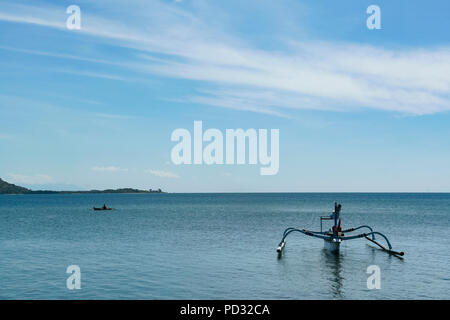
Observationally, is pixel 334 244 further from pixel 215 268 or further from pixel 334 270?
pixel 215 268

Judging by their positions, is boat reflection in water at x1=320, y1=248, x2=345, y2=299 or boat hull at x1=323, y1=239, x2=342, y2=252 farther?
boat hull at x1=323, y1=239, x2=342, y2=252

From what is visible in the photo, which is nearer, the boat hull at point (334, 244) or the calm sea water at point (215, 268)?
the calm sea water at point (215, 268)

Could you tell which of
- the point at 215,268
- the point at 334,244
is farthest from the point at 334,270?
the point at 215,268

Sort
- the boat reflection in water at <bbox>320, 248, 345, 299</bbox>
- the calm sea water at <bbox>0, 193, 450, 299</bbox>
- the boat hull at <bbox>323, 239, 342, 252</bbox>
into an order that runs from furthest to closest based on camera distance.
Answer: the boat hull at <bbox>323, 239, 342, 252</bbox>, the boat reflection in water at <bbox>320, 248, 345, 299</bbox>, the calm sea water at <bbox>0, 193, 450, 299</bbox>

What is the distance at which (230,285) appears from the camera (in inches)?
1047

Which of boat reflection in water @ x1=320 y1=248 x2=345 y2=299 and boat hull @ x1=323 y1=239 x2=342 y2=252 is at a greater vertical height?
boat hull @ x1=323 y1=239 x2=342 y2=252

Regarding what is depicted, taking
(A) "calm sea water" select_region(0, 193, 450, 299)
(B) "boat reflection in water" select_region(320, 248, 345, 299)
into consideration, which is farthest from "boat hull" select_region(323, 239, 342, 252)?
(A) "calm sea water" select_region(0, 193, 450, 299)

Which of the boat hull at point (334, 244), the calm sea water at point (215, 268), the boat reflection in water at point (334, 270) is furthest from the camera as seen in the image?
the boat hull at point (334, 244)

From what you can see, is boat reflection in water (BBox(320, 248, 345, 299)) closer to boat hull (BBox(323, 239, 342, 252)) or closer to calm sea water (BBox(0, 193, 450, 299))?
calm sea water (BBox(0, 193, 450, 299))

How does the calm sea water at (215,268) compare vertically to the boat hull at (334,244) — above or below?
below

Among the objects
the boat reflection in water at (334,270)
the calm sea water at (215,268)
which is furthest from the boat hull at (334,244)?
the calm sea water at (215,268)

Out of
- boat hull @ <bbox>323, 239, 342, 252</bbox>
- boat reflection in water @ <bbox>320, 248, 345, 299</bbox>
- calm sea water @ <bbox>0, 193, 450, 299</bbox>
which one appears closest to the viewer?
calm sea water @ <bbox>0, 193, 450, 299</bbox>

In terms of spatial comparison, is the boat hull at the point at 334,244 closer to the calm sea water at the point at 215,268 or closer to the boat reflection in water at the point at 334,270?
the boat reflection in water at the point at 334,270
